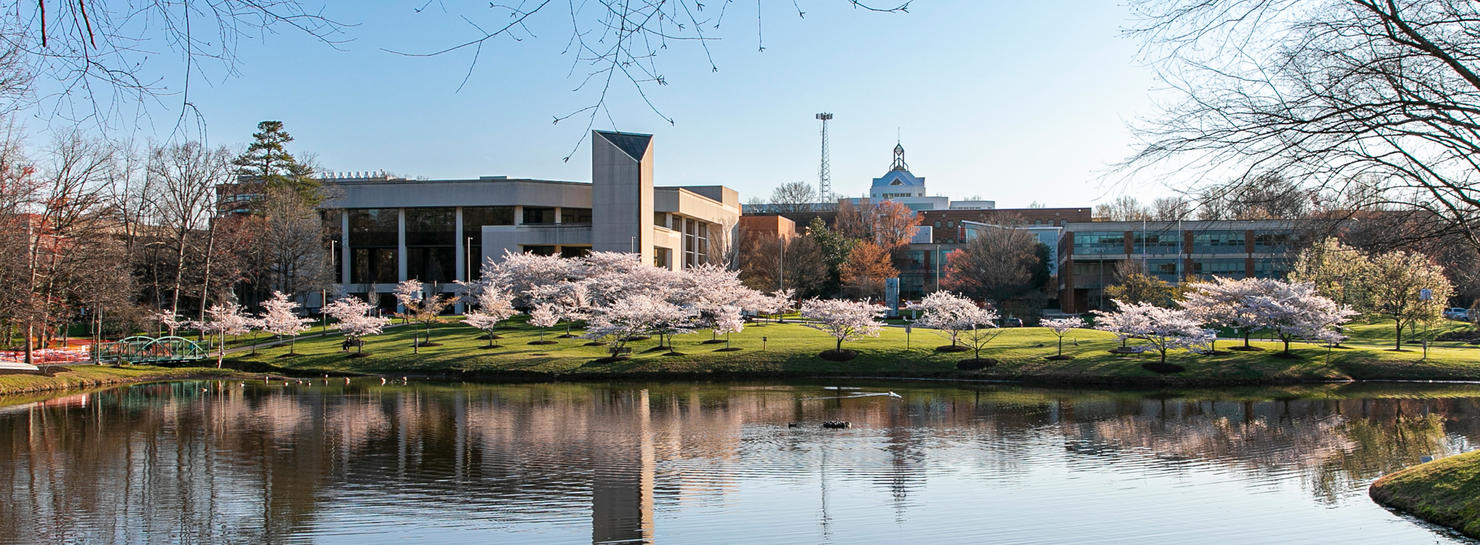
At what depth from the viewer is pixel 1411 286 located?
4547 centimetres

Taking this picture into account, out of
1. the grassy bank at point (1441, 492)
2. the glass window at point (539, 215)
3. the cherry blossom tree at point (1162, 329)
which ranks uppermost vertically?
the glass window at point (539, 215)

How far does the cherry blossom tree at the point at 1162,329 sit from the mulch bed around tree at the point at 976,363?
563 centimetres

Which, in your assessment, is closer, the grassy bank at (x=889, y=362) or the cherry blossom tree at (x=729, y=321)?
the grassy bank at (x=889, y=362)

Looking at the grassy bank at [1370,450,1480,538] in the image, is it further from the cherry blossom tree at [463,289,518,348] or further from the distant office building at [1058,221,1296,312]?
the distant office building at [1058,221,1296,312]

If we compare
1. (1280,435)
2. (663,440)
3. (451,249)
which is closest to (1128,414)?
(1280,435)

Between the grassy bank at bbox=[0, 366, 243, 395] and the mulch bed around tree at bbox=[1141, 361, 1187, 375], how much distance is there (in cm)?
3723

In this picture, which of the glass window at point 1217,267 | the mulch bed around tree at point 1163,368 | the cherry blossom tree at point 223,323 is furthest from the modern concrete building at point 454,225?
the glass window at point 1217,267

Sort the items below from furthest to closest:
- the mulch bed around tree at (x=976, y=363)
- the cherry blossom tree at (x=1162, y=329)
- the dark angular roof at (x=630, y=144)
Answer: the dark angular roof at (x=630, y=144)
the mulch bed around tree at (x=976, y=363)
the cherry blossom tree at (x=1162, y=329)

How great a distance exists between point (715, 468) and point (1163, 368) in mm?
25965

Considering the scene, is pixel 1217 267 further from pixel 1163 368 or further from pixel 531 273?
pixel 531 273

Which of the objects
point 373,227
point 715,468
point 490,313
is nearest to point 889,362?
point 490,313

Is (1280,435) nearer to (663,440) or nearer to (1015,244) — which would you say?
(663,440)

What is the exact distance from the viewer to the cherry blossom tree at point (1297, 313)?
41.3 m

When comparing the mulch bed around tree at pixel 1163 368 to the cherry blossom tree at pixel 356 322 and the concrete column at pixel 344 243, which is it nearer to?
the cherry blossom tree at pixel 356 322
